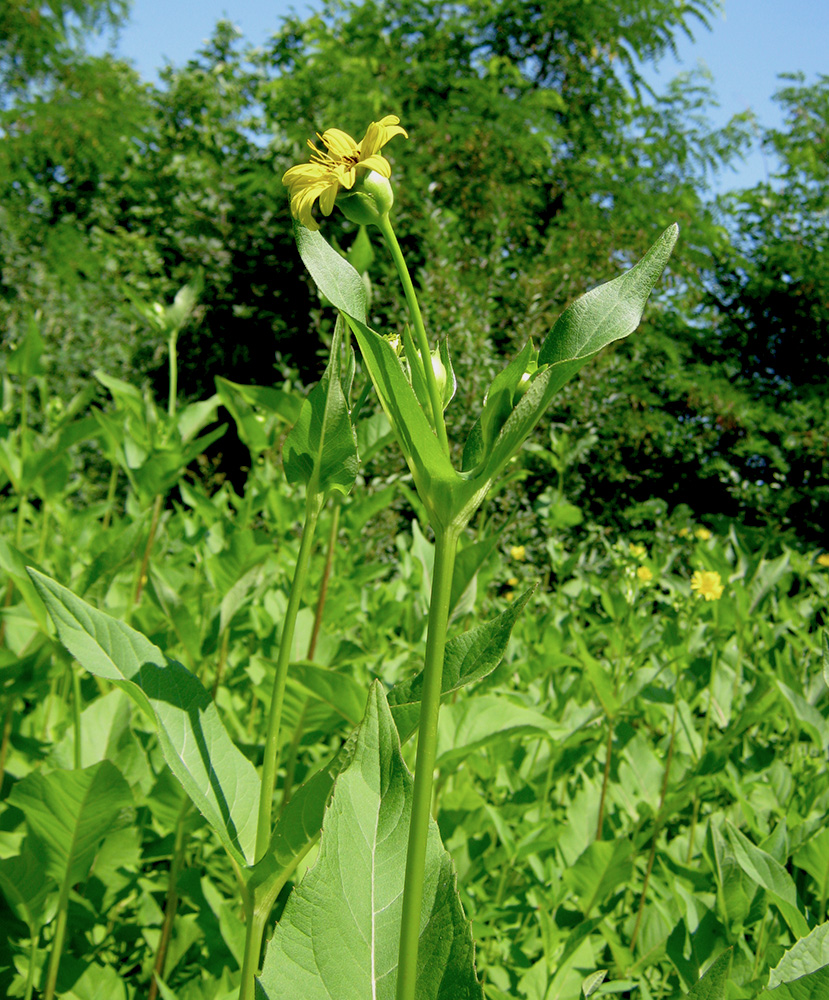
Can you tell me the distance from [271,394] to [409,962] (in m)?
0.69

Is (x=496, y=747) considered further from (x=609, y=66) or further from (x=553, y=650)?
(x=609, y=66)

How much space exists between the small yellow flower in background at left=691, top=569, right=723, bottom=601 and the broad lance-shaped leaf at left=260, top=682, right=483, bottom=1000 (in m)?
1.31

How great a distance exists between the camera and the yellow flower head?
0.44m

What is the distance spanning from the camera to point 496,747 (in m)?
Result: 1.24

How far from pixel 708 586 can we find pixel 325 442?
1.28 metres

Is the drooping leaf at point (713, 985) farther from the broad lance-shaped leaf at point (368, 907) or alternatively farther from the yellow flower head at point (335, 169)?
the yellow flower head at point (335, 169)

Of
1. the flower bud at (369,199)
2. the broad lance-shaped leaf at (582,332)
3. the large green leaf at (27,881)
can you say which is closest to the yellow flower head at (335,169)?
the flower bud at (369,199)

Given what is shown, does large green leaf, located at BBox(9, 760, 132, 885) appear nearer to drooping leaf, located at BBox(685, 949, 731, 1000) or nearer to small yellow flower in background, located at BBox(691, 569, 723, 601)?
drooping leaf, located at BBox(685, 949, 731, 1000)

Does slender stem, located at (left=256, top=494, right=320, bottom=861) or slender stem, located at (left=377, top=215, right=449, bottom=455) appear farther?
slender stem, located at (left=256, top=494, right=320, bottom=861)

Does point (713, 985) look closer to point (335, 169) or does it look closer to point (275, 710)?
point (275, 710)

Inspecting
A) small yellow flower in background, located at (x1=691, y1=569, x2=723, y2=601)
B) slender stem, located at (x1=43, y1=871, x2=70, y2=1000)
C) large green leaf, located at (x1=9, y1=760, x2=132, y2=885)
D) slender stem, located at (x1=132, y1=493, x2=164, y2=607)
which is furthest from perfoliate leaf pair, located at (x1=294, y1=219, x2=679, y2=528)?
small yellow flower in background, located at (x1=691, y1=569, x2=723, y2=601)

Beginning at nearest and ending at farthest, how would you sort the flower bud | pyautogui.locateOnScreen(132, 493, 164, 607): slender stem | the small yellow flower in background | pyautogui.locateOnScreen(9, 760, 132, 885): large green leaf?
1. the flower bud
2. pyautogui.locateOnScreen(9, 760, 132, 885): large green leaf
3. pyautogui.locateOnScreen(132, 493, 164, 607): slender stem
4. the small yellow flower in background

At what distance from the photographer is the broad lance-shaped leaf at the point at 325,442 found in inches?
21.0

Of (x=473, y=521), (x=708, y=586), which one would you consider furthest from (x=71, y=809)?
(x=473, y=521)
